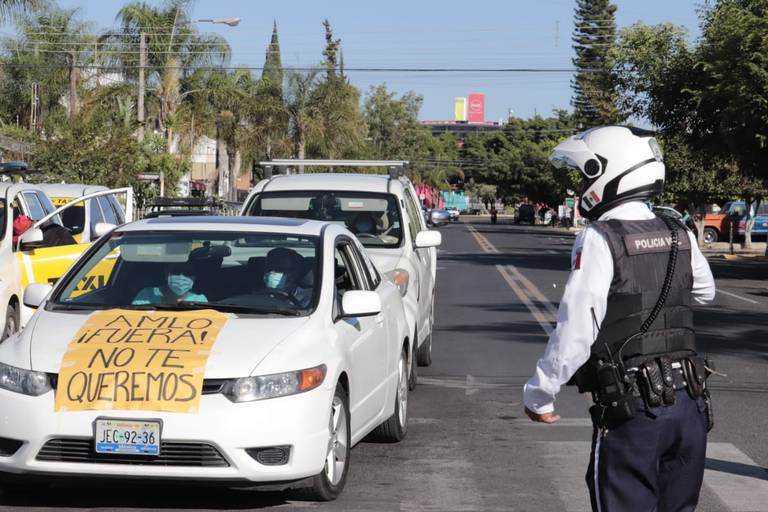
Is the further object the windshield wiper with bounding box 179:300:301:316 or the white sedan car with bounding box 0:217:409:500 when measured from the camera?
the windshield wiper with bounding box 179:300:301:316

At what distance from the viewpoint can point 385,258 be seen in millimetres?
11938

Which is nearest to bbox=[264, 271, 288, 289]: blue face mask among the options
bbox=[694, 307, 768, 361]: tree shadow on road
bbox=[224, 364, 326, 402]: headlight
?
bbox=[224, 364, 326, 402]: headlight

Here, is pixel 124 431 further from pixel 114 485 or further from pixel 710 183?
pixel 710 183

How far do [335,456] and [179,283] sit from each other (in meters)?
1.46

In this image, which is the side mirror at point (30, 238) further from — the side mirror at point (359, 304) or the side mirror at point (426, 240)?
the side mirror at point (359, 304)

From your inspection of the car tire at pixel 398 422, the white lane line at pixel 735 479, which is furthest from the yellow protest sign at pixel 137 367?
the white lane line at pixel 735 479

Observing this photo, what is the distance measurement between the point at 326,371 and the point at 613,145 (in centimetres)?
270

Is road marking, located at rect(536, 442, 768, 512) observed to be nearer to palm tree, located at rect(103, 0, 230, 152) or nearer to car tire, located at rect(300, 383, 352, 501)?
car tire, located at rect(300, 383, 352, 501)

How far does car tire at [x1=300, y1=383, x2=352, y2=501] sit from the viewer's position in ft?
23.6

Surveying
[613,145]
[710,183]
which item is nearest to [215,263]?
[613,145]

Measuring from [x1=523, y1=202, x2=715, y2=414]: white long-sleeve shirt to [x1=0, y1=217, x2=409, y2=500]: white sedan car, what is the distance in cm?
251

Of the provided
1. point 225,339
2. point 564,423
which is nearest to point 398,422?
point 564,423

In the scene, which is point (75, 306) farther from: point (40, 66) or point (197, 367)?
point (40, 66)

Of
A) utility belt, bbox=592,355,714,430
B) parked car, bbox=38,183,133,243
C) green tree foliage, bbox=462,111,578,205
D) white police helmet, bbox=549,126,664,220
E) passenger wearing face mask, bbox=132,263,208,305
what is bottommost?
green tree foliage, bbox=462,111,578,205
